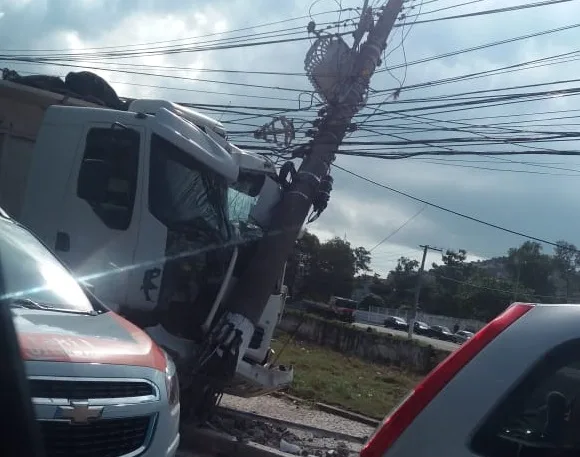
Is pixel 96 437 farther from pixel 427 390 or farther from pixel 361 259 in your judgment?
pixel 361 259

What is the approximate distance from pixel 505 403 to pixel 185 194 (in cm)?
602

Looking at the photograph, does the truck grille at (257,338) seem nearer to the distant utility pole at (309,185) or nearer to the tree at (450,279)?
the distant utility pole at (309,185)

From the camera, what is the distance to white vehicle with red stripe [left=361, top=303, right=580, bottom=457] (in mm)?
2715

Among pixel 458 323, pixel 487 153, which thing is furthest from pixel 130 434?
pixel 458 323

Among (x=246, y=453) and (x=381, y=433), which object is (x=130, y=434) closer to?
(x=381, y=433)

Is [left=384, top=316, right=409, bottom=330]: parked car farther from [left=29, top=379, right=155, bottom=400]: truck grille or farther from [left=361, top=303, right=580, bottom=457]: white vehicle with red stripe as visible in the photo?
[left=361, top=303, right=580, bottom=457]: white vehicle with red stripe

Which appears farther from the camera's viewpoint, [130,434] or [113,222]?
[113,222]

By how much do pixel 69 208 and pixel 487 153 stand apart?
6552 mm

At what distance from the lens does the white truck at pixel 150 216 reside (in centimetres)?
820

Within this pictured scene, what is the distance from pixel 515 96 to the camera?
12.1 m

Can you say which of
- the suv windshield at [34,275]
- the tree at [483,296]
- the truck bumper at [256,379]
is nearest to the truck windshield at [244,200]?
the truck bumper at [256,379]

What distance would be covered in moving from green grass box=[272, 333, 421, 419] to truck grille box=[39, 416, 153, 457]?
307 inches

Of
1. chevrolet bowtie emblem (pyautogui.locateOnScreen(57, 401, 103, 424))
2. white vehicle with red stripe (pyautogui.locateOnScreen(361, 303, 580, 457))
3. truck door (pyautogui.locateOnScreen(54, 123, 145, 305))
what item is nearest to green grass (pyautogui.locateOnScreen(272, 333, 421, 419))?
truck door (pyautogui.locateOnScreen(54, 123, 145, 305))

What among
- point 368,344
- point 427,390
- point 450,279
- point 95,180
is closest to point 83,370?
point 427,390
